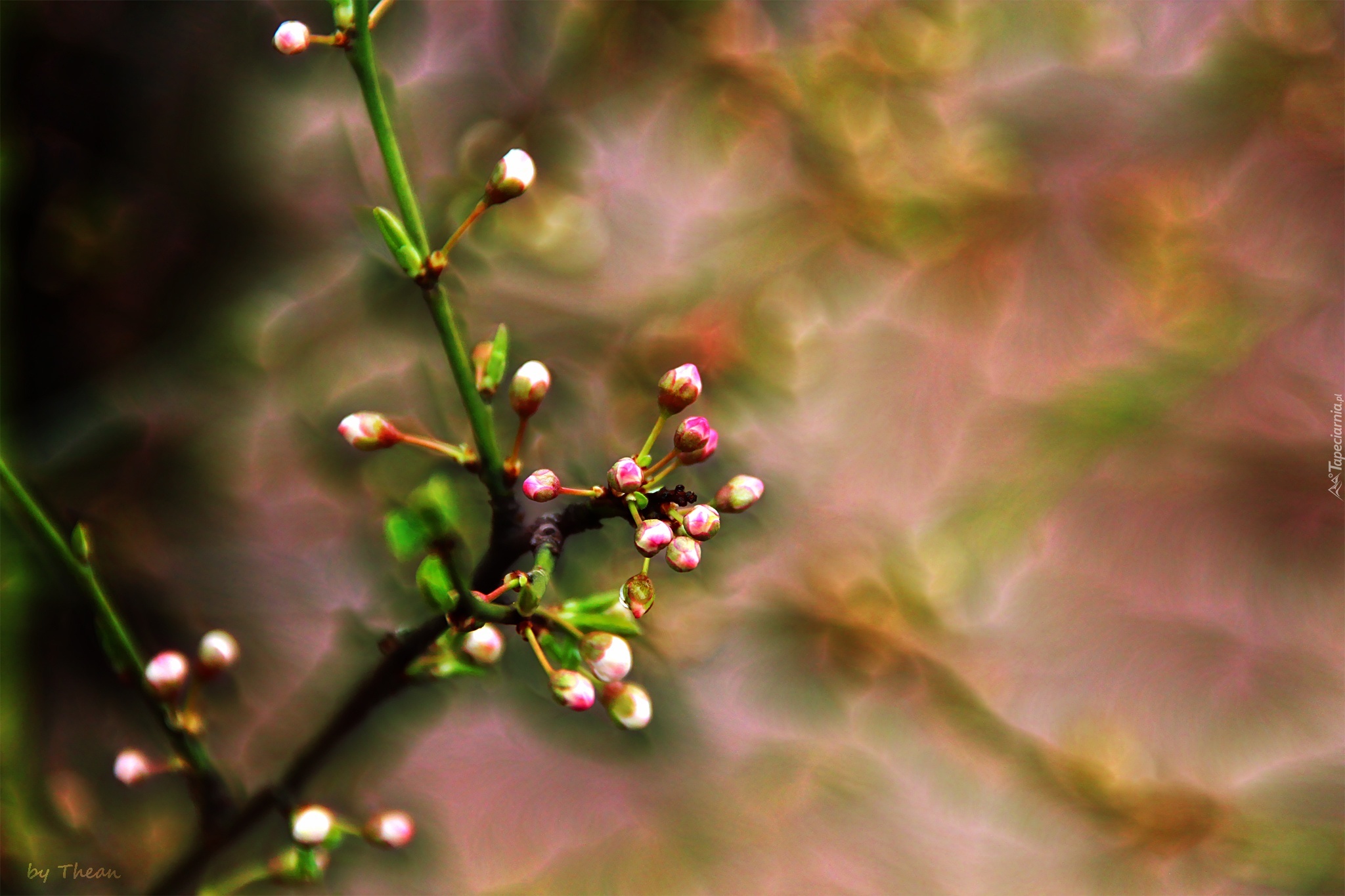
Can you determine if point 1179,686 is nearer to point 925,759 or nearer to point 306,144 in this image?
point 925,759

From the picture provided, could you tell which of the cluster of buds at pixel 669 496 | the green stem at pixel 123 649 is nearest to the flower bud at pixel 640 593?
the cluster of buds at pixel 669 496

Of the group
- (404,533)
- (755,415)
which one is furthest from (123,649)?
(755,415)

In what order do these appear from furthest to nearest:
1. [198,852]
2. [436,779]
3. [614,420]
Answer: [436,779]
[614,420]
[198,852]

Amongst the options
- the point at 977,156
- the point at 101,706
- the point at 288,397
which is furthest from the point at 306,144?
the point at 977,156

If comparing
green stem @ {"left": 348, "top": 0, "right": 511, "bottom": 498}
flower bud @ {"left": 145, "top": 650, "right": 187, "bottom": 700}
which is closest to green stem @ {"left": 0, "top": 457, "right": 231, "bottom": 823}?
flower bud @ {"left": 145, "top": 650, "right": 187, "bottom": 700}

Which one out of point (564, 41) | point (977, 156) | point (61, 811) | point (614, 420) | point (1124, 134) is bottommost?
point (61, 811)

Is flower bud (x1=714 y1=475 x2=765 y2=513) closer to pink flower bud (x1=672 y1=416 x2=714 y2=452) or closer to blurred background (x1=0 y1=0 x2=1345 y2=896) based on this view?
pink flower bud (x1=672 y1=416 x2=714 y2=452)
